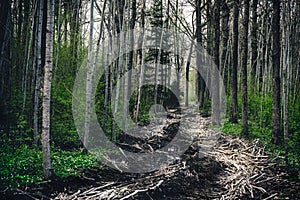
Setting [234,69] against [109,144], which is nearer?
[109,144]

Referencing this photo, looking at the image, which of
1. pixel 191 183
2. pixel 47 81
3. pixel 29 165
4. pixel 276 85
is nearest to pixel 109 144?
pixel 29 165

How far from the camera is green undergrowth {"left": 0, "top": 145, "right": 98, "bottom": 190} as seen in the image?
6094 millimetres

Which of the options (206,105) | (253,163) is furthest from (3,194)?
(206,105)

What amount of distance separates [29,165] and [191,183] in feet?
12.1

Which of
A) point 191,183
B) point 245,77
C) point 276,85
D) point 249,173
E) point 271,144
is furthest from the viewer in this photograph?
point 245,77

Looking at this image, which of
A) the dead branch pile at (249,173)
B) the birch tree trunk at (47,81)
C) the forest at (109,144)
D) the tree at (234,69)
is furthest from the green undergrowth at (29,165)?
the tree at (234,69)

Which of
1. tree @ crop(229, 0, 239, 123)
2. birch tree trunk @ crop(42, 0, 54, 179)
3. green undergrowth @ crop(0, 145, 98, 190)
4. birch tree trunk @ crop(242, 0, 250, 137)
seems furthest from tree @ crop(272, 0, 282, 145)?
birch tree trunk @ crop(42, 0, 54, 179)

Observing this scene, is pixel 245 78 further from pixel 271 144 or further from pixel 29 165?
pixel 29 165

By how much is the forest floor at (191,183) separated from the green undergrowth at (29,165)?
0.26 meters

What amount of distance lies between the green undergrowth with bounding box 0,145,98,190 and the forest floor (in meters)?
0.26

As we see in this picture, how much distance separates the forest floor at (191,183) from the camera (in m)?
5.74

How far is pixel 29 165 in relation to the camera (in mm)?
6914

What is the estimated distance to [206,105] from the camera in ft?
77.9

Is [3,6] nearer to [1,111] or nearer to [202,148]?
[1,111]
